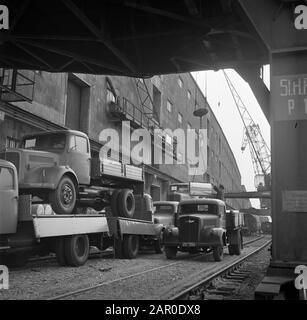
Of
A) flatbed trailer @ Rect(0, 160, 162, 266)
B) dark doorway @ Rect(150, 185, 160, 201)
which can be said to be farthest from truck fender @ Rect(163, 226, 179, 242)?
dark doorway @ Rect(150, 185, 160, 201)

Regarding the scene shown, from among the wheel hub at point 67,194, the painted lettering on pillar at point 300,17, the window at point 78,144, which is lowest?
the wheel hub at point 67,194

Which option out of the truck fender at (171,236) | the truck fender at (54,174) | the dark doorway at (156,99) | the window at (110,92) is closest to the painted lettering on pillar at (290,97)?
the truck fender at (54,174)

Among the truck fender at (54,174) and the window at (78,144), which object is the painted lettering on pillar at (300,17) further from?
the window at (78,144)

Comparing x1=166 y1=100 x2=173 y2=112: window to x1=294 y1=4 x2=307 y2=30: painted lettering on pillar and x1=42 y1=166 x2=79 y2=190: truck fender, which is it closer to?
x1=42 y1=166 x2=79 y2=190: truck fender

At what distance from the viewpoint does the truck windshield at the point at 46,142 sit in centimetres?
1224

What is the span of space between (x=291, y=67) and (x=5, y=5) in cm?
632

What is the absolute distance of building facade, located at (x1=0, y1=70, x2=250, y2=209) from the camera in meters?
18.0

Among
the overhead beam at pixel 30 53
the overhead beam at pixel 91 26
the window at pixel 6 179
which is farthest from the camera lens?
the overhead beam at pixel 30 53

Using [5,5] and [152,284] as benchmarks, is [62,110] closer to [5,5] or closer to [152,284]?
[5,5]

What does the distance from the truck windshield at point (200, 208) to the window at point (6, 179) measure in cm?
790

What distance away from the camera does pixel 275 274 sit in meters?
5.62

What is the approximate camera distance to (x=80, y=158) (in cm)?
1241

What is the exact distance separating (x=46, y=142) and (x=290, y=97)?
8.27 meters

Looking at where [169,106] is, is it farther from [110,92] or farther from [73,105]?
[73,105]
